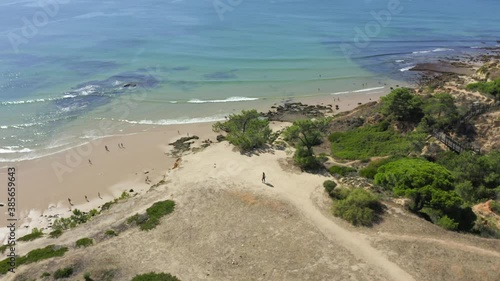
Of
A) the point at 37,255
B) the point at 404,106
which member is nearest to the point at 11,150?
the point at 37,255

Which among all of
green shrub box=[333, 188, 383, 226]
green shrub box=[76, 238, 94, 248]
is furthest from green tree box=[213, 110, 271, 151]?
green shrub box=[76, 238, 94, 248]

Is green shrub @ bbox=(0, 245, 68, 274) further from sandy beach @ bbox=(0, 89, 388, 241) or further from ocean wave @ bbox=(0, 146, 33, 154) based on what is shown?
ocean wave @ bbox=(0, 146, 33, 154)

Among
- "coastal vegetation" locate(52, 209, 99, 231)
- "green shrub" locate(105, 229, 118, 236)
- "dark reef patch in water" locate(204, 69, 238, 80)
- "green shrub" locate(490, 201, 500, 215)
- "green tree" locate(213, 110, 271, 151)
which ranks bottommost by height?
"green shrub" locate(490, 201, 500, 215)

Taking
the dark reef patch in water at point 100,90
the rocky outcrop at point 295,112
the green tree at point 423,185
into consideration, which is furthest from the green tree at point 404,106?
the dark reef patch in water at point 100,90

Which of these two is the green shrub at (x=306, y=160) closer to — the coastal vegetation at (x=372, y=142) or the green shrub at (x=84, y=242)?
the coastal vegetation at (x=372, y=142)

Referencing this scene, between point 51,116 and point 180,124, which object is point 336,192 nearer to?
point 180,124
